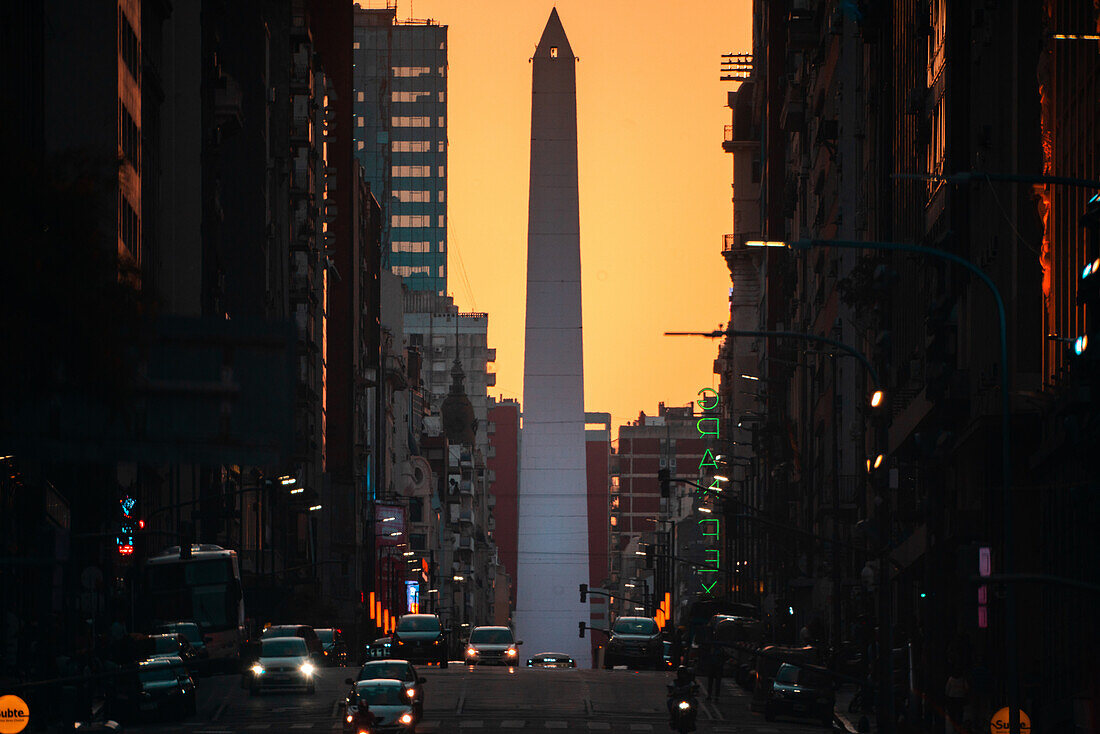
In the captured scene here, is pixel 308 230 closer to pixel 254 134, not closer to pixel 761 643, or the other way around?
pixel 254 134

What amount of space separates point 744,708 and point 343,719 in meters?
13.3

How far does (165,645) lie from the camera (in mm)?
50031

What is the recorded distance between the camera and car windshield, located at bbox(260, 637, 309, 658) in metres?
51.5

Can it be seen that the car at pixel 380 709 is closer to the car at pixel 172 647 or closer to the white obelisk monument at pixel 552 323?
the car at pixel 172 647

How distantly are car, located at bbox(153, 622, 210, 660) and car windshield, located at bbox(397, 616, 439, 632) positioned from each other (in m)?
9.33

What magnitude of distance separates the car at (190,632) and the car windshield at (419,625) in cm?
933

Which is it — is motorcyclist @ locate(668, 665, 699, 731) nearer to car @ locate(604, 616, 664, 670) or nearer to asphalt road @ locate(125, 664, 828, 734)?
asphalt road @ locate(125, 664, 828, 734)

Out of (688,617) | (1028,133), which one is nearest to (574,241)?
(688,617)

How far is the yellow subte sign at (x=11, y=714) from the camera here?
2827 cm

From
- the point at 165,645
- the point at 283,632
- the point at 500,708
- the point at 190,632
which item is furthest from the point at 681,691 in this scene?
the point at 190,632

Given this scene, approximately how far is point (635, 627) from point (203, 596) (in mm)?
15474

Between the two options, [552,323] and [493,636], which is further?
[552,323]

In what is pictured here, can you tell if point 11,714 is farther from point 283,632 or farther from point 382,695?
point 283,632

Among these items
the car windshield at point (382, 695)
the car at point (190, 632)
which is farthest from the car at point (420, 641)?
the car windshield at point (382, 695)
